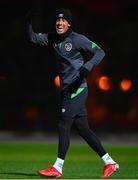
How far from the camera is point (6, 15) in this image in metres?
20.6

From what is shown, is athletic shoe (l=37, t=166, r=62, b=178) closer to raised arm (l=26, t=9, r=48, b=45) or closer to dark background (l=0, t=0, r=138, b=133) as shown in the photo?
raised arm (l=26, t=9, r=48, b=45)

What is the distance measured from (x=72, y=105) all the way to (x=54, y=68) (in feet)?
37.0

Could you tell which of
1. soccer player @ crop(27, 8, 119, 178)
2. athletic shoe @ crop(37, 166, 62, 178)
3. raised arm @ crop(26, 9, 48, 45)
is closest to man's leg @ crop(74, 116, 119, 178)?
soccer player @ crop(27, 8, 119, 178)

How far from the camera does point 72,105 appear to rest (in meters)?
9.06

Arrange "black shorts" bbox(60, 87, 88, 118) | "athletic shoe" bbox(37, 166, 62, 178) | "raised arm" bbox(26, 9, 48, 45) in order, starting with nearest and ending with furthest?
"athletic shoe" bbox(37, 166, 62, 178) < "black shorts" bbox(60, 87, 88, 118) < "raised arm" bbox(26, 9, 48, 45)

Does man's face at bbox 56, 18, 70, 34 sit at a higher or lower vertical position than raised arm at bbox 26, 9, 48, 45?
Answer: higher

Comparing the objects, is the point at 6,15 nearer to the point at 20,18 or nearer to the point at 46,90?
the point at 20,18

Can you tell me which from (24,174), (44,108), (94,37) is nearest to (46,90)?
(44,108)

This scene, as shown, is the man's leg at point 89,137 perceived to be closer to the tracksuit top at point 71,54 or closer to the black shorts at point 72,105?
the black shorts at point 72,105

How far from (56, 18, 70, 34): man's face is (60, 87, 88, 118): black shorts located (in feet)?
2.27

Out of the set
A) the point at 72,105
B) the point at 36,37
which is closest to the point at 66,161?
the point at 72,105

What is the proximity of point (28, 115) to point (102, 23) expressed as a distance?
3.08m

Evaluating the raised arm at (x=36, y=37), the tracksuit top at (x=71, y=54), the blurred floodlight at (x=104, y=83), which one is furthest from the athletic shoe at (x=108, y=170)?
the blurred floodlight at (x=104, y=83)

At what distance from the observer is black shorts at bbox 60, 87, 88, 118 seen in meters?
9.05
